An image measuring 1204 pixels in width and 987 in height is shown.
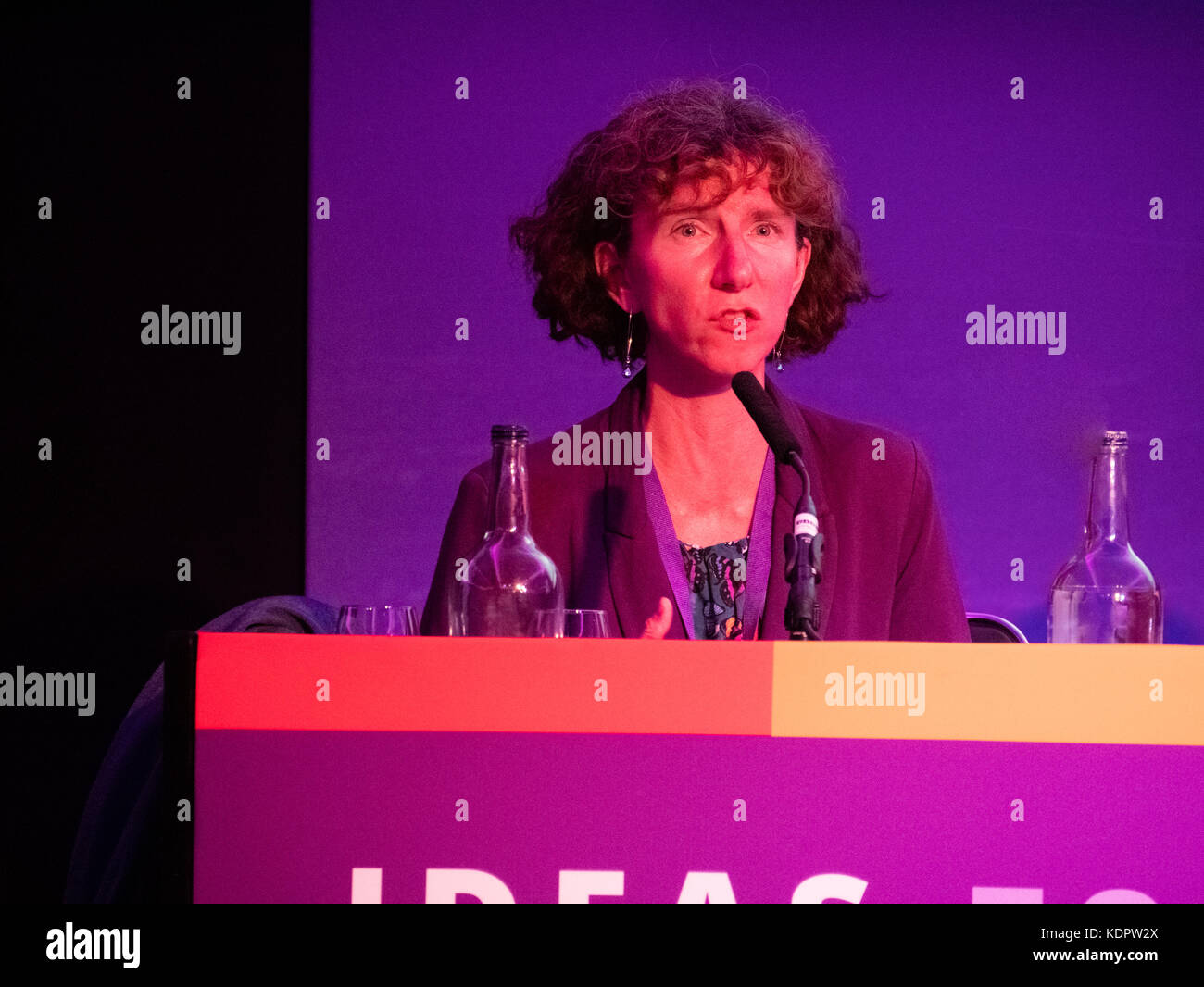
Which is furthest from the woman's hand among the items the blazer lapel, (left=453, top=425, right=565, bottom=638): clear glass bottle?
(left=453, top=425, right=565, bottom=638): clear glass bottle

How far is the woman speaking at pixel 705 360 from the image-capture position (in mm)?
2264

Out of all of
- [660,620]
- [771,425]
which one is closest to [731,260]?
[660,620]

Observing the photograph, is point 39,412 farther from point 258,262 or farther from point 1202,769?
point 1202,769

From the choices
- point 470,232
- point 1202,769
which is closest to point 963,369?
point 470,232

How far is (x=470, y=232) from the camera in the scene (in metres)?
2.58

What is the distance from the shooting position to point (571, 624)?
1415mm

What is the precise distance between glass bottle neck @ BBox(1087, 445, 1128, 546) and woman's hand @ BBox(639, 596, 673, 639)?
2.34ft

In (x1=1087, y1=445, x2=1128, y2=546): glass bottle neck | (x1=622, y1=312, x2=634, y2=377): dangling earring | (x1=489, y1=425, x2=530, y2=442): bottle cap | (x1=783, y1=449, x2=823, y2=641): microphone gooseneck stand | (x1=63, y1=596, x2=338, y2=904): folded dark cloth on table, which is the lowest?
(x1=63, y1=596, x2=338, y2=904): folded dark cloth on table

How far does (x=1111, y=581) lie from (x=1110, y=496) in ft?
0.35

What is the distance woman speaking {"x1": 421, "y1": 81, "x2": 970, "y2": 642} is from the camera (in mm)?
2264

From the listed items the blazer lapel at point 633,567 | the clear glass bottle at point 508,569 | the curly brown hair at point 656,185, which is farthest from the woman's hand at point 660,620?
the curly brown hair at point 656,185

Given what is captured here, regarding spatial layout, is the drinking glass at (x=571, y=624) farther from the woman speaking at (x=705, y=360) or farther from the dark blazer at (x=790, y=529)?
the woman speaking at (x=705, y=360)

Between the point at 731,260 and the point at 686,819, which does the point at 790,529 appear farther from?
the point at 686,819

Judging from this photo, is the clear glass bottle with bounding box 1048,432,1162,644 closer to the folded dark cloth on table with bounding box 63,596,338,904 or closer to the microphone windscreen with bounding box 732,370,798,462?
the microphone windscreen with bounding box 732,370,798,462
